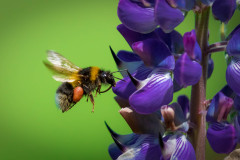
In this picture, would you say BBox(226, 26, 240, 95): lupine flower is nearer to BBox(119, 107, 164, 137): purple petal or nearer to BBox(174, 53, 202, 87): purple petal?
BBox(174, 53, 202, 87): purple petal

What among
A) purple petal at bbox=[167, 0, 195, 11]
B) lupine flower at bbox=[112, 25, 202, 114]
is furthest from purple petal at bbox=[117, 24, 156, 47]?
purple petal at bbox=[167, 0, 195, 11]

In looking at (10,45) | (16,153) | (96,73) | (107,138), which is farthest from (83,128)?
(96,73)

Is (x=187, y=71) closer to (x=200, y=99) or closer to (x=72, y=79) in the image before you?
(x=200, y=99)

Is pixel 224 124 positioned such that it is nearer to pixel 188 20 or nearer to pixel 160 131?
pixel 160 131

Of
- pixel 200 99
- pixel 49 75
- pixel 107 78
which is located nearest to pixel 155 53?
pixel 200 99

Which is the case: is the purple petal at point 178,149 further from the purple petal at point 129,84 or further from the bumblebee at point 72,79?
the bumblebee at point 72,79

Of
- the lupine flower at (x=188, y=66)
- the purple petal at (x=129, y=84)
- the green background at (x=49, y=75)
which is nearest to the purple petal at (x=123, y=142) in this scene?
the purple petal at (x=129, y=84)

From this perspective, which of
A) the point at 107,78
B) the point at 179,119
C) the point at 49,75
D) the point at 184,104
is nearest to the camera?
the point at 179,119
